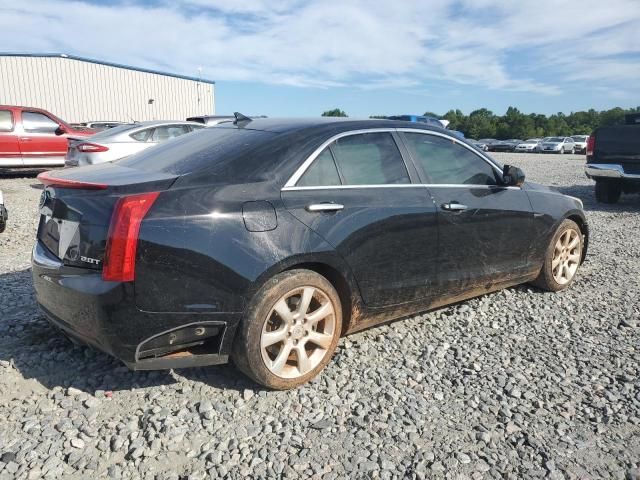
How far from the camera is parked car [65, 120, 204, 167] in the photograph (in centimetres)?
1030

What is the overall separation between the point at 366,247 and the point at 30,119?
491 inches

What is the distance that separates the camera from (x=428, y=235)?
3703mm

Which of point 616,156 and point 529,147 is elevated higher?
point 529,147

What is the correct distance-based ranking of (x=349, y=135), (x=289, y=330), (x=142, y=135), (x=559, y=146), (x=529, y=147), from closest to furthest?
(x=289, y=330)
(x=349, y=135)
(x=142, y=135)
(x=559, y=146)
(x=529, y=147)

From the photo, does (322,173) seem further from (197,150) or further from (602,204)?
(602,204)

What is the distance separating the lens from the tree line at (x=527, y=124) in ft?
225

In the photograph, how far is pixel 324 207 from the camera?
10.3ft

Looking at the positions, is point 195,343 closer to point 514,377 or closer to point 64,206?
point 64,206

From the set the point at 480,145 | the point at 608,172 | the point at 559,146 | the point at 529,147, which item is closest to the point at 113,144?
the point at 608,172

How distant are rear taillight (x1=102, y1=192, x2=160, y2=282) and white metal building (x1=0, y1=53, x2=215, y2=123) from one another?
31323 mm

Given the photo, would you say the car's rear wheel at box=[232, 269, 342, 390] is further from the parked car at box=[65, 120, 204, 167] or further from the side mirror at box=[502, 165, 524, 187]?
the parked car at box=[65, 120, 204, 167]

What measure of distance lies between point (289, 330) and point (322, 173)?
98cm

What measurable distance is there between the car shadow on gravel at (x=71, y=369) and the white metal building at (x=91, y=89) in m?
30.1

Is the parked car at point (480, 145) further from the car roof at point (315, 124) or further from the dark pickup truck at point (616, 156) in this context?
the dark pickup truck at point (616, 156)
